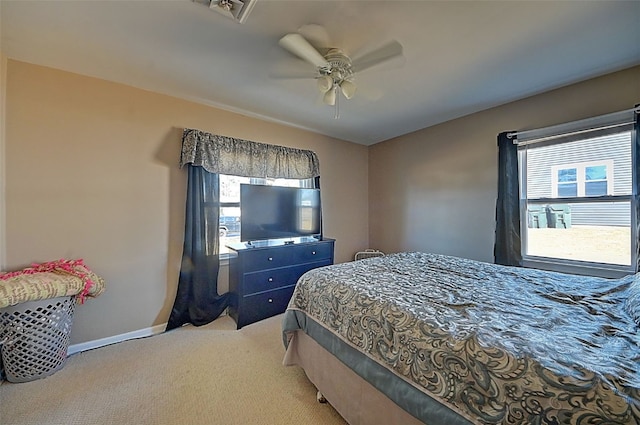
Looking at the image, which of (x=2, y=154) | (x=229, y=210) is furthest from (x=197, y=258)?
(x=2, y=154)

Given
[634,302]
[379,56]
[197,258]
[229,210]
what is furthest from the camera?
[229,210]

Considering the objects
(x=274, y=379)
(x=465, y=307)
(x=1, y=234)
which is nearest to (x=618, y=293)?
(x=465, y=307)

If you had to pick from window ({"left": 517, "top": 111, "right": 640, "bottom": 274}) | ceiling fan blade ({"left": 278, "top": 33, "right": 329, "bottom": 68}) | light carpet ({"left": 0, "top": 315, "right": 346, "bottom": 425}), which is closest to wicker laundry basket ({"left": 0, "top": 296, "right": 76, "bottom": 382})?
light carpet ({"left": 0, "top": 315, "right": 346, "bottom": 425})

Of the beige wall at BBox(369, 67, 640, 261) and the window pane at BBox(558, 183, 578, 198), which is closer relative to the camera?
the beige wall at BBox(369, 67, 640, 261)

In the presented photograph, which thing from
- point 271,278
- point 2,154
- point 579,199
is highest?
point 2,154

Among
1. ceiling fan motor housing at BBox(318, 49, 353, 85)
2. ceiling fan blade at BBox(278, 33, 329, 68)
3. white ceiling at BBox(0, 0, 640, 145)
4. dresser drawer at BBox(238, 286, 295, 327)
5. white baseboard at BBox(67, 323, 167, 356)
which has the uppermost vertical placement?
white ceiling at BBox(0, 0, 640, 145)

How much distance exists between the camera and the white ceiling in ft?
4.99

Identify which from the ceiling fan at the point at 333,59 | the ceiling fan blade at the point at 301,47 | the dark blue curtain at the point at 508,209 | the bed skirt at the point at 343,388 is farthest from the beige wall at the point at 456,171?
the bed skirt at the point at 343,388

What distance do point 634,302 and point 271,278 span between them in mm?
2773

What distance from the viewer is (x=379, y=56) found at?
1729 millimetres

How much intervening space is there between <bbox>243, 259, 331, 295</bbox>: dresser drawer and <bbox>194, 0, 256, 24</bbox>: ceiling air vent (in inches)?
90.3

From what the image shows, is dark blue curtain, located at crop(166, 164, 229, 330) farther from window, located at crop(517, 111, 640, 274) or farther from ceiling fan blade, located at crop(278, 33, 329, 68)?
window, located at crop(517, 111, 640, 274)

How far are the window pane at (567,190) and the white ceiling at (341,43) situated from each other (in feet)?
3.27

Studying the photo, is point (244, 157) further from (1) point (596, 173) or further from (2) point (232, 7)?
(1) point (596, 173)
